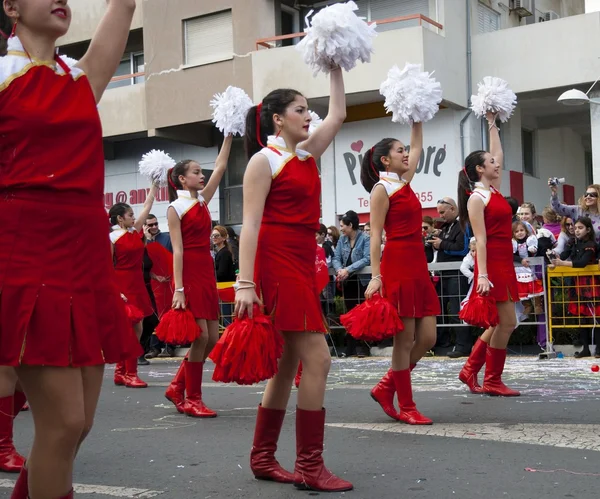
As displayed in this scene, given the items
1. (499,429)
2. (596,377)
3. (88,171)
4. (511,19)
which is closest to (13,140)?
(88,171)

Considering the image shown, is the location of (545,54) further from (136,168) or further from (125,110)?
(136,168)

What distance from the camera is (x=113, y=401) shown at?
852 cm

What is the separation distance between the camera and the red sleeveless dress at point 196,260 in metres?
7.69

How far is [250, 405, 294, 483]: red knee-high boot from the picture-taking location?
4750 mm

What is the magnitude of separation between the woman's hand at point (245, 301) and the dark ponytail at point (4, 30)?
5.99ft

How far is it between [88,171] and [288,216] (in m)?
1.76

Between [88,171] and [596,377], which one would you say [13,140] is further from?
[596,377]

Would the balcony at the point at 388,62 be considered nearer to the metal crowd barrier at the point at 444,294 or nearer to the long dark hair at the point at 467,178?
the metal crowd barrier at the point at 444,294

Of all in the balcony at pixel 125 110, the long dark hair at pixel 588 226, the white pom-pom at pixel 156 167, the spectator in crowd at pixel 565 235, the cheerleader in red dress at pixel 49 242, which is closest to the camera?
the cheerleader in red dress at pixel 49 242

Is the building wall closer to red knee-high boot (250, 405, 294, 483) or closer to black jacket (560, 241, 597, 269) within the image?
black jacket (560, 241, 597, 269)

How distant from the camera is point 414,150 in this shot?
6902mm

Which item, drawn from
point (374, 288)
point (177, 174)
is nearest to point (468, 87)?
point (177, 174)

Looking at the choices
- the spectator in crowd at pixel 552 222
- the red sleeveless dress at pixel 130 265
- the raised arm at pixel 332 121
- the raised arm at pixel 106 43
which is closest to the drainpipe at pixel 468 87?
the spectator in crowd at pixel 552 222

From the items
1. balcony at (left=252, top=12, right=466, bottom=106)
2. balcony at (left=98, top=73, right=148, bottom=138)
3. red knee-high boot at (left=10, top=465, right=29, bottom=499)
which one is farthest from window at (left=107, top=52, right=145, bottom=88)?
red knee-high boot at (left=10, top=465, right=29, bottom=499)
